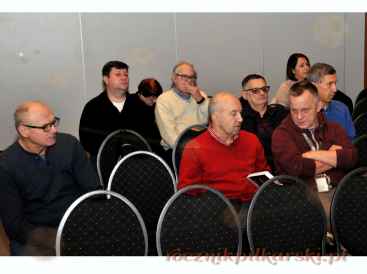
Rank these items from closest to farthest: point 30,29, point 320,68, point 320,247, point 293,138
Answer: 1. point 320,247
2. point 293,138
3. point 320,68
4. point 30,29

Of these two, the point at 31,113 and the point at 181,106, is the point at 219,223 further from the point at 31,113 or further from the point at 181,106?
the point at 181,106

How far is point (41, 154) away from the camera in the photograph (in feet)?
9.44

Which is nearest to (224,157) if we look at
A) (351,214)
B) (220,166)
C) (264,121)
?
(220,166)

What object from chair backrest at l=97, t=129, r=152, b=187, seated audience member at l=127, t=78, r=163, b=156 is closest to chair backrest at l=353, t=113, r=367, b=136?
seated audience member at l=127, t=78, r=163, b=156

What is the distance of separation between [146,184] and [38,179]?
57 centimetres

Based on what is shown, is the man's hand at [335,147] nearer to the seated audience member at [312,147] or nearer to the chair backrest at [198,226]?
the seated audience member at [312,147]

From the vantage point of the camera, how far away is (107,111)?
171 inches

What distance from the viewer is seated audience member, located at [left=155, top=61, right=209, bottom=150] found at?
173 inches

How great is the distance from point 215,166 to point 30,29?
3.96m

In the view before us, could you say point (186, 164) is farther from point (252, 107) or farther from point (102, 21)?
point (102, 21)

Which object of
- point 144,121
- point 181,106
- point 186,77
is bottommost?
point 144,121

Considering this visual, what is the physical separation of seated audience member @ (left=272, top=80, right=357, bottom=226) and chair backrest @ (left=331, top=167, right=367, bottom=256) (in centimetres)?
43

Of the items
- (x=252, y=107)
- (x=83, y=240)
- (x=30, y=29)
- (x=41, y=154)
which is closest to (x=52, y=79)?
(x=30, y=29)

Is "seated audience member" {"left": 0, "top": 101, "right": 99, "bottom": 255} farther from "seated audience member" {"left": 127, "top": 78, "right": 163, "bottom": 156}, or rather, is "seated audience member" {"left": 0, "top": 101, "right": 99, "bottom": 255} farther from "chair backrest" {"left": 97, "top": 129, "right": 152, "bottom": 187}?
"seated audience member" {"left": 127, "top": 78, "right": 163, "bottom": 156}
